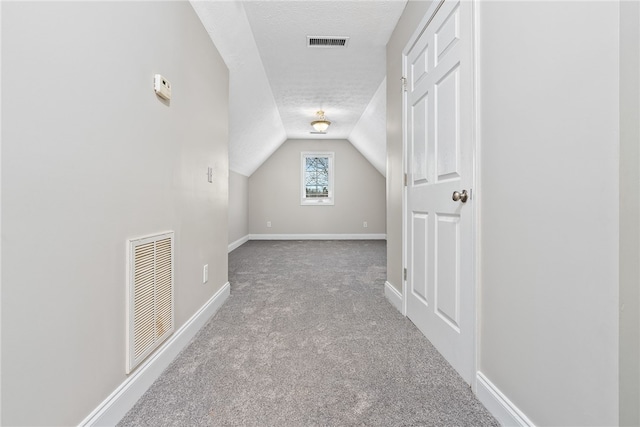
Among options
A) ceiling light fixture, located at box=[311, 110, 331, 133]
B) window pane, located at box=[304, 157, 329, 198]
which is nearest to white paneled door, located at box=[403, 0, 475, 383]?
ceiling light fixture, located at box=[311, 110, 331, 133]

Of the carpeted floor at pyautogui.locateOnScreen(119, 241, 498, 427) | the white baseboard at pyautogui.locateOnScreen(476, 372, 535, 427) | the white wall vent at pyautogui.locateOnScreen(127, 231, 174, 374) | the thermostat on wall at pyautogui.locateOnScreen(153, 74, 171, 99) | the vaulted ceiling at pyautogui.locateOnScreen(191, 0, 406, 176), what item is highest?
the vaulted ceiling at pyautogui.locateOnScreen(191, 0, 406, 176)

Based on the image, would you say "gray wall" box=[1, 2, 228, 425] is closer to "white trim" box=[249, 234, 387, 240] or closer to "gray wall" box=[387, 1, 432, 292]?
"gray wall" box=[387, 1, 432, 292]

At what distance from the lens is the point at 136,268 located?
115 centimetres

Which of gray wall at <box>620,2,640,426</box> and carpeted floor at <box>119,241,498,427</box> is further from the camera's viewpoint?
carpeted floor at <box>119,241,498,427</box>

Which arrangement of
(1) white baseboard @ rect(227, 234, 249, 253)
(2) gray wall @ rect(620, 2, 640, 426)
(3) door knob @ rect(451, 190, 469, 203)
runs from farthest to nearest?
(1) white baseboard @ rect(227, 234, 249, 253) → (3) door knob @ rect(451, 190, 469, 203) → (2) gray wall @ rect(620, 2, 640, 426)

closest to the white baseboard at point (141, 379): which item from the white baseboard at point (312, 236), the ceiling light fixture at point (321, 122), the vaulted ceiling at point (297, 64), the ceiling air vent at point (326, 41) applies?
the vaulted ceiling at point (297, 64)

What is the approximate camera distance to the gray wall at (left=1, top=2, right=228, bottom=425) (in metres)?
0.70

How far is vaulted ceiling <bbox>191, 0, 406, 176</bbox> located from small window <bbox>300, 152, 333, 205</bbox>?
1386 millimetres

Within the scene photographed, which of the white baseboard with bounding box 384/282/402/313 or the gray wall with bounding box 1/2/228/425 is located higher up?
the gray wall with bounding box 1/2/228/425

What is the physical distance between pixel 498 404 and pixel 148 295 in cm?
149

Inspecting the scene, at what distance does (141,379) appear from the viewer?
3.88ft

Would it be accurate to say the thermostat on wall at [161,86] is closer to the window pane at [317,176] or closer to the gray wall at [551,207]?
the gray wall at [551,207]

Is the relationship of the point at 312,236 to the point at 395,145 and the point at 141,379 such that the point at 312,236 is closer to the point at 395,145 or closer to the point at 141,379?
the point at 395,145

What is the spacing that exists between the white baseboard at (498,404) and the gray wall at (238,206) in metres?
4.58
